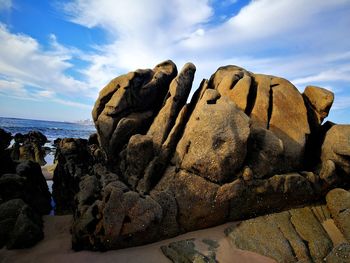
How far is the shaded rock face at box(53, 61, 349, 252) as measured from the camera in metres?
9.70

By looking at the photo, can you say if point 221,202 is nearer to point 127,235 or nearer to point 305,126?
point 127,235

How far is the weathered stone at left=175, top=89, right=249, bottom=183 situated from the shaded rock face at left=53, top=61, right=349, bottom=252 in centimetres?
4

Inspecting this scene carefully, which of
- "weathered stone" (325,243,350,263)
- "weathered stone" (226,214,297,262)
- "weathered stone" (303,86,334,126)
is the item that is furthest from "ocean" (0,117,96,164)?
"weathered stone" (325,243,350,263)

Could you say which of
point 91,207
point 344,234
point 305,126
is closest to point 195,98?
point 305,126

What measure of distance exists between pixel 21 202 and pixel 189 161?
6794 mm

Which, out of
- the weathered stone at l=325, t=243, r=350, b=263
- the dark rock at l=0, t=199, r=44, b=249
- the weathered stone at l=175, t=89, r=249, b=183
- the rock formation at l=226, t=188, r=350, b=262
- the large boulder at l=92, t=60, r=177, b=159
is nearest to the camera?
the weathered stone at l=325, t=243, r=350, b=263

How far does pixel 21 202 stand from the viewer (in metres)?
10.9

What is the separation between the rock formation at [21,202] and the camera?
31.8 feet

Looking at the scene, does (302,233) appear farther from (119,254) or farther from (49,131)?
(49,131)

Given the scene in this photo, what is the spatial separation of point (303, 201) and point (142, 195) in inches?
257

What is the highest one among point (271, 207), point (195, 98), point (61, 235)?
point (195, 98)

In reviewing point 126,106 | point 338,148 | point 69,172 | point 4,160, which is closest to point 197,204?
point 126,106

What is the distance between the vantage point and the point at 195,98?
1418cm

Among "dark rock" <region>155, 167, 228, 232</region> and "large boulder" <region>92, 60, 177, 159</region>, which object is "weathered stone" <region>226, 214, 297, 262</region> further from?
"large boulder" <region>92, 60, 177, 159</region>
